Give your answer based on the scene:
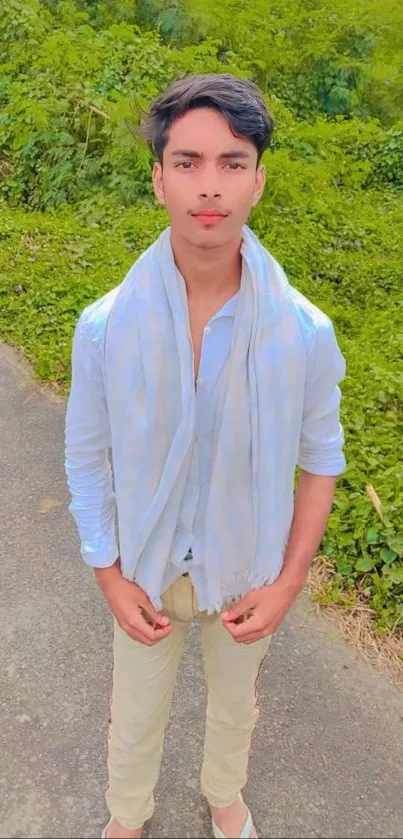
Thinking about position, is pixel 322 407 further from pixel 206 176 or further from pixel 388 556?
pixel 388 556

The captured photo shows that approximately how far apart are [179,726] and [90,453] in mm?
1167

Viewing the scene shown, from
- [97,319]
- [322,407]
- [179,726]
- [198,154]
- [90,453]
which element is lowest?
[179,726]

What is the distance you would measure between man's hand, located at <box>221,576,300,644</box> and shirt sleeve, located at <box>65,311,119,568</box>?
10.6 inches

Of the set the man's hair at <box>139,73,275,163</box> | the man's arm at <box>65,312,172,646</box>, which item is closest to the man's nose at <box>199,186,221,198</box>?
the man's hair at <box>139,73,275,163</box>

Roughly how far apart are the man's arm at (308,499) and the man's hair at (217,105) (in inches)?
15.6

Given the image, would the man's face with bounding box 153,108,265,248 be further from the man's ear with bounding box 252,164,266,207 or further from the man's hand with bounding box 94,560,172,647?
the man's hand with bounding box 94,560,172,647

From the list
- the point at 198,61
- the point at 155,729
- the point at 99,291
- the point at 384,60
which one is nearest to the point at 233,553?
the point at 155,729

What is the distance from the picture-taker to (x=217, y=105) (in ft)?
4.22

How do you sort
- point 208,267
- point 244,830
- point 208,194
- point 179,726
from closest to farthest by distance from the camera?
point 208,194 → point 208,267 → point 244,830 → point 179,726

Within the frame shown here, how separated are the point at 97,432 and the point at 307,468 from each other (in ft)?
1.39

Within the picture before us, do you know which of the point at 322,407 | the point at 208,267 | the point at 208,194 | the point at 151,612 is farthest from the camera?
the point at 151,612

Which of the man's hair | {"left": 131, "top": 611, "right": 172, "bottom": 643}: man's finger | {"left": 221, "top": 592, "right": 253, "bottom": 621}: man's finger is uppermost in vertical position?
the man's hair

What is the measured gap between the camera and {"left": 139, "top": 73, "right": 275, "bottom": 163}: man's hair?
50.6 inches

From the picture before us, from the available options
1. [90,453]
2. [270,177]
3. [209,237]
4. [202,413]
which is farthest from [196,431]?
[270,177]
